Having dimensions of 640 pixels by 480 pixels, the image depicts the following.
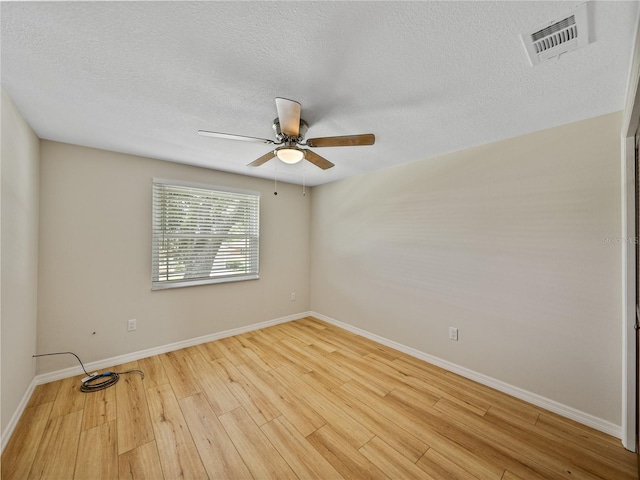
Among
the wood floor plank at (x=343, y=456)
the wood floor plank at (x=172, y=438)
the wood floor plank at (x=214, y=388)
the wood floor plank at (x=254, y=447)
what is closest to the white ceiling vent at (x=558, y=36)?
the wood floor plank at (x=343, y=456)

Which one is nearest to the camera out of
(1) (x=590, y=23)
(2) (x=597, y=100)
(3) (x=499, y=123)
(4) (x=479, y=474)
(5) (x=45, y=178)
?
(1) (x=590, y=23)

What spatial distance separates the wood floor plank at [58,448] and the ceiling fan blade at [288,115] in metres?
2.39

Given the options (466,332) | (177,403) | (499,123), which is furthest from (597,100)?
(177,403)

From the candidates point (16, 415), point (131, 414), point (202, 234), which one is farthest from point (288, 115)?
point (16, 415)

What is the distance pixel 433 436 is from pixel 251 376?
5.32 ft

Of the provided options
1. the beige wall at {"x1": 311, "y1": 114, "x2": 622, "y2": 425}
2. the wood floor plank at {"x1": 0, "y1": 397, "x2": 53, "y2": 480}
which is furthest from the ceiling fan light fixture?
the wood floor plank at {"x1": 0, "y1": 397, "x2": 53, "y2": 480}

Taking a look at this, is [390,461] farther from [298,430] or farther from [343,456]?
[298,430]

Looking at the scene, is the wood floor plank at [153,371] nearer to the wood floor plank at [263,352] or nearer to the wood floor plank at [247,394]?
the wood floor plank at [247,394]

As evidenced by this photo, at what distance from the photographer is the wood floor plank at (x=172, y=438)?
1436mm

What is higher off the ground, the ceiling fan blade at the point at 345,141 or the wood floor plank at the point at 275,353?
the ceiling fan blade at the point at 345,141

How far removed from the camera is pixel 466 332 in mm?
2441

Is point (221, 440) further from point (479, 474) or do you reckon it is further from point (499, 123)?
point (499, 123)

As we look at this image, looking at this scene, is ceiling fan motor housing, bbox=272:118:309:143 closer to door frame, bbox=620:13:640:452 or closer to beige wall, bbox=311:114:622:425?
beige wall, bbox=311:114:622:425

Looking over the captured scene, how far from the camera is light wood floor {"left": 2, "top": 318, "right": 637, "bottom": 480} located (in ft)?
4.75
